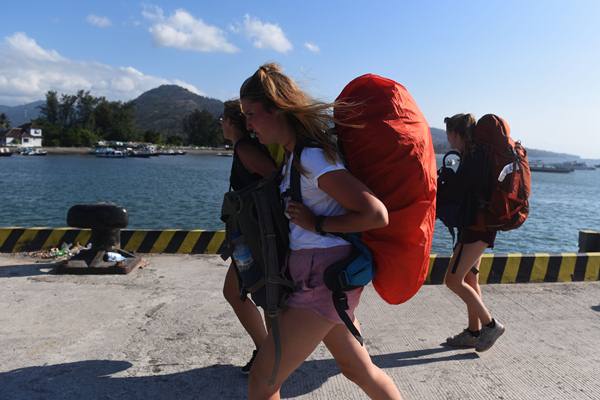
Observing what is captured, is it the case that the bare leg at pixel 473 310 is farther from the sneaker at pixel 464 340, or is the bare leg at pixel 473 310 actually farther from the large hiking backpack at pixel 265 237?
the large hiking backpack at pixel 265 237

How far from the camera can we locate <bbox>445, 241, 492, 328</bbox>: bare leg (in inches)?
145

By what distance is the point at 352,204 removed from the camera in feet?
6.35

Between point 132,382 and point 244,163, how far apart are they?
1.61m

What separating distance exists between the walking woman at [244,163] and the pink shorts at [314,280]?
49 centimetres

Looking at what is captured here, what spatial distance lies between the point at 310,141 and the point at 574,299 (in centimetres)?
424

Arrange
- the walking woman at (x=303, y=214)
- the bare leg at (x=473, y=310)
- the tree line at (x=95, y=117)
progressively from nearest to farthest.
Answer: the walking woman at (x=303, y=214), the bare leg at (x=473, y=310), the tree line at (x=95, y=117)

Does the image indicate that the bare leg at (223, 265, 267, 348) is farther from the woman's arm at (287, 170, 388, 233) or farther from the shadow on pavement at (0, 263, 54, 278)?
the shadow on pavement at (0, 263, 54, 278)

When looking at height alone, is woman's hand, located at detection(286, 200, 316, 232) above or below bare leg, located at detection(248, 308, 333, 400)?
above

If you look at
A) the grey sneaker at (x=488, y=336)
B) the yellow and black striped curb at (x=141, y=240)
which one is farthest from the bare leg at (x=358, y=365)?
the yellow and black striped curb at (x=141, y=240)

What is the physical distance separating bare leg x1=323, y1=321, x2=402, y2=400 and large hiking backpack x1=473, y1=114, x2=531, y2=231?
172 cm

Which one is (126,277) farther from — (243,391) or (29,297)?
(243,391)

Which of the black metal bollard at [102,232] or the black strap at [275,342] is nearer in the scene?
the black strap at [275,342]

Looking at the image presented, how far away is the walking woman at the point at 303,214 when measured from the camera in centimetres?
202

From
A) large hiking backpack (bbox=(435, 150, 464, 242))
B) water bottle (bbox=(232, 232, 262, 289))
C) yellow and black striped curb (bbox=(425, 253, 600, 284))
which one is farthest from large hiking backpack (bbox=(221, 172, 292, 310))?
yellow and black striped curb (bbox=(425, 253, 600, 284))
